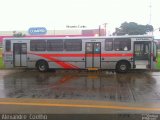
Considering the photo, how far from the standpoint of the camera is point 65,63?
80.4 feet

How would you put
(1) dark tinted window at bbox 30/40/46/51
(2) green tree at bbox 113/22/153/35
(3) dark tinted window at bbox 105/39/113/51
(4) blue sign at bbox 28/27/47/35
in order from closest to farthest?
1. (3) dark tinted window at bbox 105/39/113/51
2. (1) dark tinted window at bbox 30/40/46/51
3. (4) blue sign at bbox 28/27/47/35
4. (2) green tree at bbox 113/22/153/35

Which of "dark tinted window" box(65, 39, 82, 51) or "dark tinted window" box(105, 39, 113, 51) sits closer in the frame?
"dark tinted window" box(105, 39, 113, 51)

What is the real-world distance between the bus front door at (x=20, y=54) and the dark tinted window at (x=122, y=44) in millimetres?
→ 6695

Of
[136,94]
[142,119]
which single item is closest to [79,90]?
[136,94]

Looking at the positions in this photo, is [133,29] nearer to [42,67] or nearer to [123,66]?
[42,67]

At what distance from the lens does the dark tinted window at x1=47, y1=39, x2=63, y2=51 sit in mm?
24844

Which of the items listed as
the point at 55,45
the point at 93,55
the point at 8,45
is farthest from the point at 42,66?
the point at 93,55

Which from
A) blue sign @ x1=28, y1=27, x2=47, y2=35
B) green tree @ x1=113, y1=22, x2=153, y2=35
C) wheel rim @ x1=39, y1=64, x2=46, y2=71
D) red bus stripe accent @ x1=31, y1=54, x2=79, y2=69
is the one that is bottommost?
wheel rim @ x1=39, y1=64, x2=46, y2=71

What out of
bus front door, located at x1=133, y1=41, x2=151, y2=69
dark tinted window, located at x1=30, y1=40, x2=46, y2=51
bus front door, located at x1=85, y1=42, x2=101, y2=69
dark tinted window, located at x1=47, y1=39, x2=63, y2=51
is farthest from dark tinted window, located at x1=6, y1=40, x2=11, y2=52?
bus front door, located at x1=133, y1=41, x2=151, y2=69

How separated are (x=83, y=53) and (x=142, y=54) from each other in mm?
4029

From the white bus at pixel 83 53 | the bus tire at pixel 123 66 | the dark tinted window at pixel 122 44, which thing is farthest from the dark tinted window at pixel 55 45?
the bus tire at pixel 123 66

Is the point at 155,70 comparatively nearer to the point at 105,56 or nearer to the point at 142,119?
the point at 105,56

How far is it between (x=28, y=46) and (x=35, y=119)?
A: 19.7 m

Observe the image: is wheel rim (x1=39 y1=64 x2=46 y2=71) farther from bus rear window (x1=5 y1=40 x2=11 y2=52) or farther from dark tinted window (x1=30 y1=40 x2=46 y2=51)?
bus rear window (x1=5 y1=40 x2=11 y2=52)
